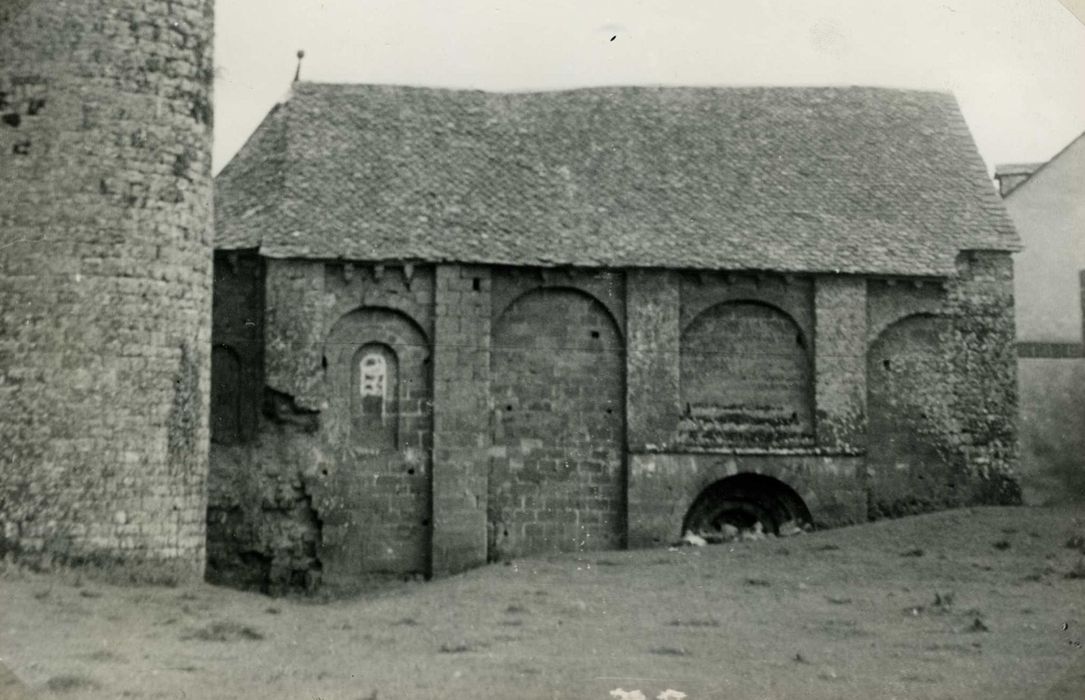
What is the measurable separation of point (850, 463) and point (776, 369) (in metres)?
2.13

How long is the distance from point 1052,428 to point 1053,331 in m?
1.95

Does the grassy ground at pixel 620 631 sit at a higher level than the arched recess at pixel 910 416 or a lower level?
lower

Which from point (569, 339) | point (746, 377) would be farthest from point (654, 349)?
point (746, 377)

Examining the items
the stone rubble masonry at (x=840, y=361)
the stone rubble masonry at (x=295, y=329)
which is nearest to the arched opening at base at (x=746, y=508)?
the stone rubble masonry at (x=840, y=361)

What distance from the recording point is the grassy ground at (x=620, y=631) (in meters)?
12.1

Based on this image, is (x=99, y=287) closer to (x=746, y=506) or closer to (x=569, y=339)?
(x=569, y=339)

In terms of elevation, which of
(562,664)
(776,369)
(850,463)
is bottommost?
(562,664)

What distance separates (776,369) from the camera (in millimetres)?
24016

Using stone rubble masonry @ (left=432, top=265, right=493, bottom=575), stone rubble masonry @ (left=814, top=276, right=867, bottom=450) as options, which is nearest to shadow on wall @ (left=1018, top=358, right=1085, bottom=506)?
stone rubble masonry @ (left=814, top=276, right=867, bottom=450)

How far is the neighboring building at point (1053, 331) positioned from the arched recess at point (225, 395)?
15.1 metres

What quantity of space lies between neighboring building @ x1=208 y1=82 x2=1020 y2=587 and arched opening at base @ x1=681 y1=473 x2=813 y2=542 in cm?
5

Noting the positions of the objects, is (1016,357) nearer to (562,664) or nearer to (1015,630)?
(1015,630)

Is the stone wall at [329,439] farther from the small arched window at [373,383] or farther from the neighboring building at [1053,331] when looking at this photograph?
the neighboring building at [1053,331]

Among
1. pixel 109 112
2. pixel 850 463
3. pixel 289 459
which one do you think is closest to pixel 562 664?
pixel 109 112
